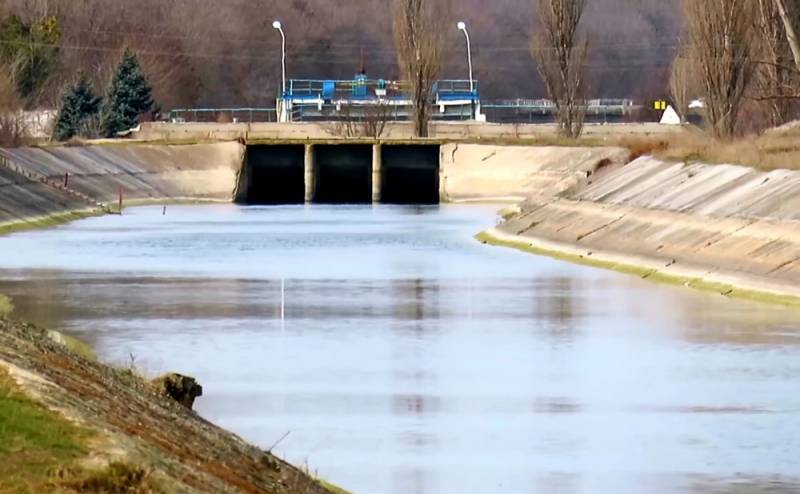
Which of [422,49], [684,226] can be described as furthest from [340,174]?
[684,226]

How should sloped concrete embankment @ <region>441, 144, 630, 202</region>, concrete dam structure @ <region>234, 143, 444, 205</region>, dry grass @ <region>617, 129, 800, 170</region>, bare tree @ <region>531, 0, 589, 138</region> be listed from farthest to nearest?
bare tree @ <region>531, 0, 589, 138</region>, concrete dam structure @ <region>234, 143, 444, 205</region>, sloped concrete embankment @ <region>441, 144, 630, 202</region>, dry grass @ <region>617, 129, 800, 170</region>

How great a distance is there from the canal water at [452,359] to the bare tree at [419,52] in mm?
37788

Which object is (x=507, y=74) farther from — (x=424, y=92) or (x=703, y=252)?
(x=703, y=252)

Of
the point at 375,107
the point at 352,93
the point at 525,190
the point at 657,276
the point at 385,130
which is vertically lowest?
the point at 657,276

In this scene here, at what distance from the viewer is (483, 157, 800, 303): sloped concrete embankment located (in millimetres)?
35656

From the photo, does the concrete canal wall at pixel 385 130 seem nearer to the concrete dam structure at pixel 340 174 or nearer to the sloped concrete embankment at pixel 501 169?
the concrete dam structure at pixel 340 174

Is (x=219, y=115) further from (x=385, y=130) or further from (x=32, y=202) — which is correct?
(x=32, y=202)

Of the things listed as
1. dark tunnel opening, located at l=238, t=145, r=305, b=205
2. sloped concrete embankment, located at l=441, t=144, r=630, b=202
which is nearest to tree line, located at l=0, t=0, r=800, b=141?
sloped concrete embankment, located at l=441, t=144, r=630, b=202

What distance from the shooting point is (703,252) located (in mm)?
39375

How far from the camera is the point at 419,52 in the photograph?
87.4 meters

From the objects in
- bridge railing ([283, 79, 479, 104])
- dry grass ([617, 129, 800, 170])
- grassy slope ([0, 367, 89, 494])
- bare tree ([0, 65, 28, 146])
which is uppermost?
bridge railing ([283, 79, 479, 104])

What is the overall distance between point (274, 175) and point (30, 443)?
253ft

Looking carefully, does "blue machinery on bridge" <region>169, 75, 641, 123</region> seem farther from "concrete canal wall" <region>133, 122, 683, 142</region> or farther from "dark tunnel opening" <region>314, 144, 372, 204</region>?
"dark tunnel opening" <region>314, 144, 372, 204</region>

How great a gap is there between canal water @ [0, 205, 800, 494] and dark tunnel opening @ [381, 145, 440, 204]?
35.9 meters
